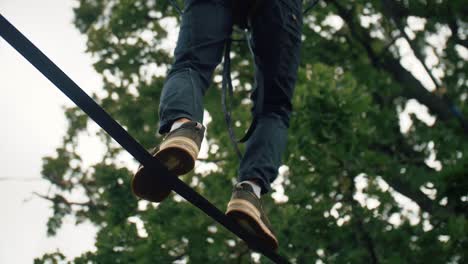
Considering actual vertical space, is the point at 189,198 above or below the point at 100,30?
below

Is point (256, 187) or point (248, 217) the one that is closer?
point (248, 217)

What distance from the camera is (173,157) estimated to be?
74.6 inches

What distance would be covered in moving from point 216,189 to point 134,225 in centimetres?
89

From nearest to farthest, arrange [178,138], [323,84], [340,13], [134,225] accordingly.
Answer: [178,138] < [323,84] < [134,225] < [340,13]

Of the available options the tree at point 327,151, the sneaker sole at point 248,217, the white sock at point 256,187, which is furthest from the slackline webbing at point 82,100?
the tree at point 327,151

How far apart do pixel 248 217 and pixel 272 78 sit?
0.63m

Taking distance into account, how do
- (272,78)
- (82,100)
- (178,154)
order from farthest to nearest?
(272,78) → (178,154) → (82,100)

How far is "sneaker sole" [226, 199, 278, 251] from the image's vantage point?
2127mm

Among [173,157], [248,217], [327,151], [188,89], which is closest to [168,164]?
[173,157]

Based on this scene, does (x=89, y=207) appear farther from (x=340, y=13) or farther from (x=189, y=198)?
(x=189, y=198)

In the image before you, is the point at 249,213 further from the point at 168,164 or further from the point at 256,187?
the point at 168,164

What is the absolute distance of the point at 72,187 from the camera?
7.21 metres

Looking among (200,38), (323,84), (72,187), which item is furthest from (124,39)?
(200,38)

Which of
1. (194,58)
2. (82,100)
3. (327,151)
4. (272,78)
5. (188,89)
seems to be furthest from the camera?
(327,151)
